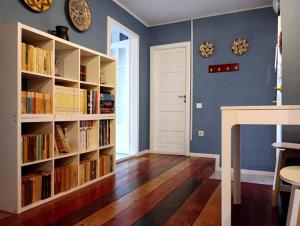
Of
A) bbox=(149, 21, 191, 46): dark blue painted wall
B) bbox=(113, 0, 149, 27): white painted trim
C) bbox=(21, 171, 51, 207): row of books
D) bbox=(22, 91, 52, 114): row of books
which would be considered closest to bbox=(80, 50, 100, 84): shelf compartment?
bbox=(22, 91, 52, 114): row of books

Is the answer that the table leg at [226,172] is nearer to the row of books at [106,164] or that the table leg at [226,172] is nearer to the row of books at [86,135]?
the row of books at [86,135]

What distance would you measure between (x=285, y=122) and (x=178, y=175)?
1850mm

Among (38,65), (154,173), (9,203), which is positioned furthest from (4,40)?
(154,173)

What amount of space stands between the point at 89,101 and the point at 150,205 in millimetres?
1277

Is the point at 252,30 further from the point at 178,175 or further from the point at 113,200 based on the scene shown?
the point at 113,200

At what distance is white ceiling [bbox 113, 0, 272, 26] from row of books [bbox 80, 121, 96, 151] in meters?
2.04

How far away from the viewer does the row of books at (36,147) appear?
193 cm

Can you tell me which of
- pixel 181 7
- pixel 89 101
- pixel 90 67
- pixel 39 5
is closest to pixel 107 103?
pixel 89 101

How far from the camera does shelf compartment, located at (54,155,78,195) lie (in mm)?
2213

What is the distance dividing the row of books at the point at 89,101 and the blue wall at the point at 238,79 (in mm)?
2111

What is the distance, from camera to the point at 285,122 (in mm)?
1361

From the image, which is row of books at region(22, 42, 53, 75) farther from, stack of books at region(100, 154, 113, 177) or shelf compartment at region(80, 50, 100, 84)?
stack of books at region(100, 154, 113, 177)

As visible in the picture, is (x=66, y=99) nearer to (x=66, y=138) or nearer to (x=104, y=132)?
(x=66, y=138)

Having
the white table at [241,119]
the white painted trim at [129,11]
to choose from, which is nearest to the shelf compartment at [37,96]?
the white table at [241,119]
